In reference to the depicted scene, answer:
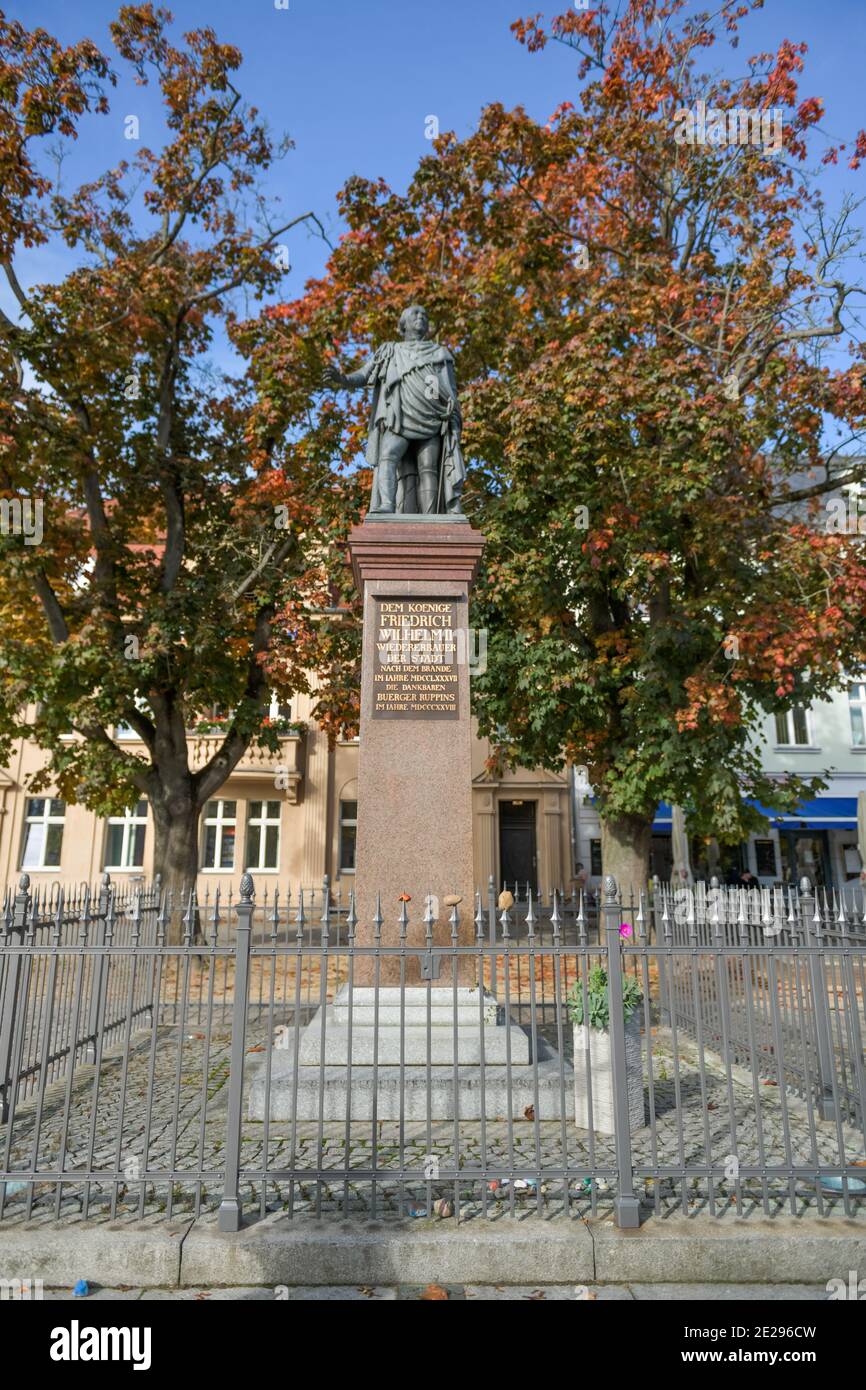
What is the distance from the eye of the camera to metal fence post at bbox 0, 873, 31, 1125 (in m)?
5.92

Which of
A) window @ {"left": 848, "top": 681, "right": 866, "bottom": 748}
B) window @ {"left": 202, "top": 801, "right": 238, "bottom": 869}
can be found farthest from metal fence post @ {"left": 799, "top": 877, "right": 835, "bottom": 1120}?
window @ {"left": 848, "top": 681, "right": 866, "bottom": 748}

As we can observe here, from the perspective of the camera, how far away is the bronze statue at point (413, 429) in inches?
330

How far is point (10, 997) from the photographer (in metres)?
6.09

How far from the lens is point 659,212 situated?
16.2 meters

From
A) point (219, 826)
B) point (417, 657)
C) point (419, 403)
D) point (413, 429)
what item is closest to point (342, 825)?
point (219, 826)

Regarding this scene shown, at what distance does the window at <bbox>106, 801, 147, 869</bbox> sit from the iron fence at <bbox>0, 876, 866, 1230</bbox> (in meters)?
19.6

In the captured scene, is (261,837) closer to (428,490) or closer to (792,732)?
(792,732)

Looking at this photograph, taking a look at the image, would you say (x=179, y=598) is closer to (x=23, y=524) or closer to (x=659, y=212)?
(x=23, y=524)

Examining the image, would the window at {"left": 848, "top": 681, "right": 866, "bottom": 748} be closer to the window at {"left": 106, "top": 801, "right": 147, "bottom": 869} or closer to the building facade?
the building facade

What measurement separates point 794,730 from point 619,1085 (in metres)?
27.0

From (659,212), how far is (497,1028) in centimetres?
1541

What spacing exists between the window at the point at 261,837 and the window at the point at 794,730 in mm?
16755

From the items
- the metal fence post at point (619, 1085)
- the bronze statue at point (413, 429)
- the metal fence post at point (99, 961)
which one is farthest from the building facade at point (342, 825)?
the metal fence post at point (619, 1085)

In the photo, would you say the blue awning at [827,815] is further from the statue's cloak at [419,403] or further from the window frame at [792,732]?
the statue's cloak at [419,403]
